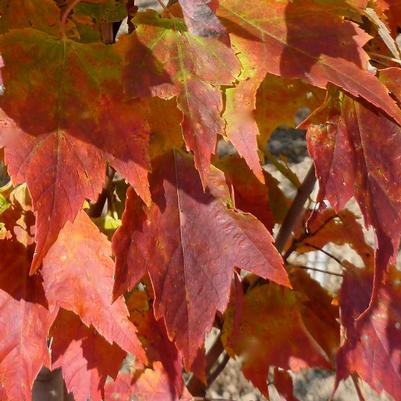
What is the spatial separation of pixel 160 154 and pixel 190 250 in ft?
0.28

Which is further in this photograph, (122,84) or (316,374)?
(316,374)

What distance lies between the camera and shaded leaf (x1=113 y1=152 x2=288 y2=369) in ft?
1.75

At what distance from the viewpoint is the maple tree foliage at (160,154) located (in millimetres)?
480

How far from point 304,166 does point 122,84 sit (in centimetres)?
169

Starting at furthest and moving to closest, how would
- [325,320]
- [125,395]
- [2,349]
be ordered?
1. [325,320]
2. [125,395]
3. [2,349]

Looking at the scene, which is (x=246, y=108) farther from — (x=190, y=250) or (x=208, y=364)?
(x=208, y=364)

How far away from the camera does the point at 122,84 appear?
49cm

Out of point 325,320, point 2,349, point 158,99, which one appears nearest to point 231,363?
point 325,320

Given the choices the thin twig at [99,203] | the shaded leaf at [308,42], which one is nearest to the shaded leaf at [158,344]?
the thin twig at [99,203]

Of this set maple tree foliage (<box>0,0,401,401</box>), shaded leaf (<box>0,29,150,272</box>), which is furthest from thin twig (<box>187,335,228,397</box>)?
shaded leaf (<box>0,29,150,272</box>)

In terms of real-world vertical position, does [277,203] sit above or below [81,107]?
below

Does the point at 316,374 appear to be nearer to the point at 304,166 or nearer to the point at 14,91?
the point at 304,166

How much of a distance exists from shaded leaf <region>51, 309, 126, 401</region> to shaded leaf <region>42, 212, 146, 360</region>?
0.28 ft

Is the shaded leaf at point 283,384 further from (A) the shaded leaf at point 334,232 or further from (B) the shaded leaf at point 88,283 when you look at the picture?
(B) the shaded leaf at point 88,283
